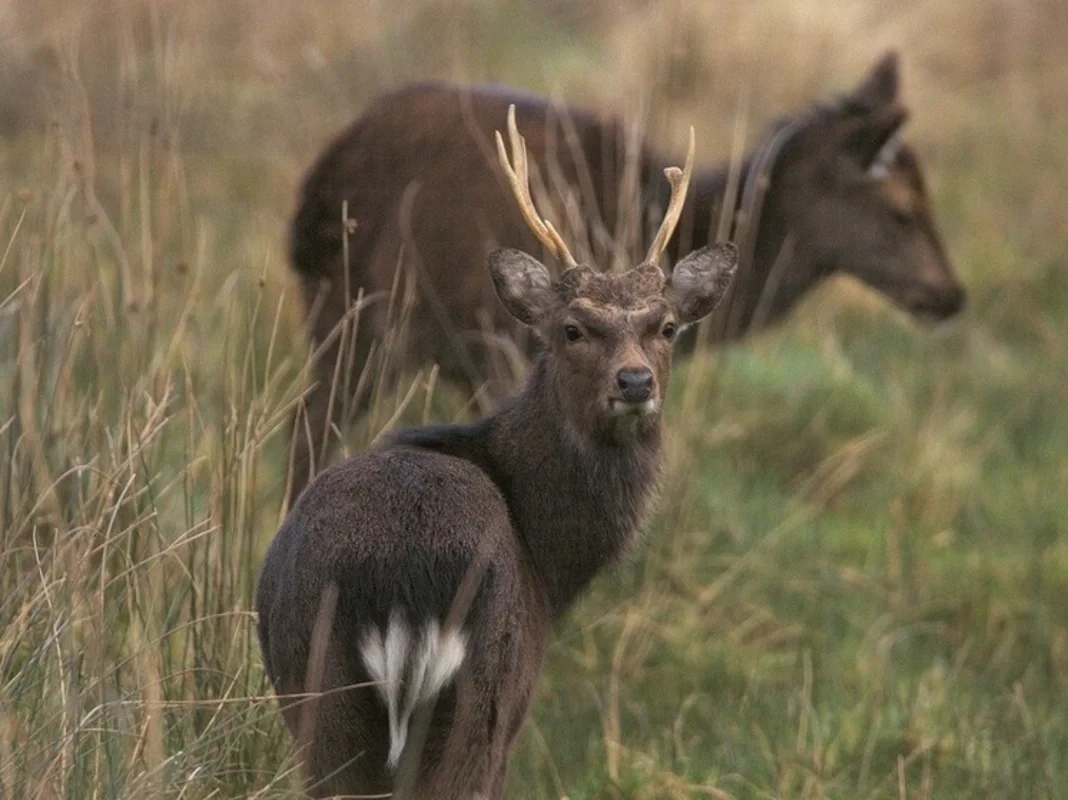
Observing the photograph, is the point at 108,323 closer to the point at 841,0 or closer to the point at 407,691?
the point at 407,691

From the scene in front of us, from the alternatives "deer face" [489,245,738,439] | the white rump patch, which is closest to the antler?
"deer face" [489,245,738,439]

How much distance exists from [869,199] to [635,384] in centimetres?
410

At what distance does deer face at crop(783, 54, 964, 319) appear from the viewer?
28.0 ft

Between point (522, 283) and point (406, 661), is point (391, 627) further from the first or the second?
point (522, 283)

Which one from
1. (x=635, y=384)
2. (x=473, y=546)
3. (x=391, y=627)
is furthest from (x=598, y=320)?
(x=391, y=627)

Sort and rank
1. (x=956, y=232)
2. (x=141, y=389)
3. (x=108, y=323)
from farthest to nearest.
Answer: (x=956, y=232), (x=108, y=323), (x=141, y=389)

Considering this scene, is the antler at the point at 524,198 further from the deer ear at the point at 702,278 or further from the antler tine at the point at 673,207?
the deer ear at the point at 702,278

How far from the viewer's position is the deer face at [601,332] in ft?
15.7

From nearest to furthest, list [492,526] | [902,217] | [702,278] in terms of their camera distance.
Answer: [492,526] → [702,278] → [902,217]

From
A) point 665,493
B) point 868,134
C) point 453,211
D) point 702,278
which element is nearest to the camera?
point 702,278

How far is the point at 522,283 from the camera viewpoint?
5.14 metres

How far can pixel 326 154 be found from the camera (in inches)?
306

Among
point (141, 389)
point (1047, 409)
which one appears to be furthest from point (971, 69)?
point (141, 389)

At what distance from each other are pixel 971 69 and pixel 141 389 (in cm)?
1043
